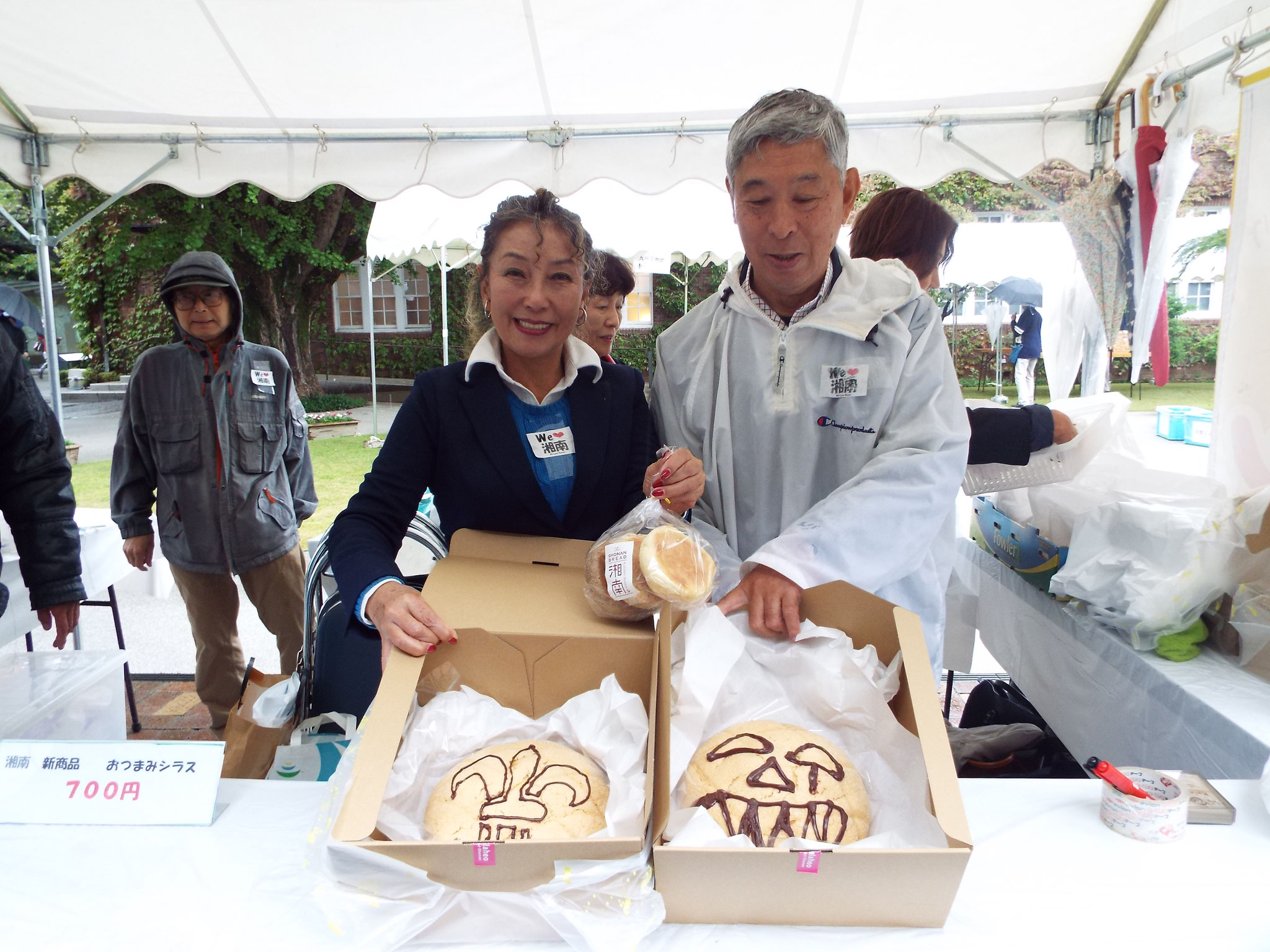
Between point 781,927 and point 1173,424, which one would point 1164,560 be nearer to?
point 781,927

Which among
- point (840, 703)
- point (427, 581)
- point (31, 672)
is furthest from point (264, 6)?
point (840, 703)

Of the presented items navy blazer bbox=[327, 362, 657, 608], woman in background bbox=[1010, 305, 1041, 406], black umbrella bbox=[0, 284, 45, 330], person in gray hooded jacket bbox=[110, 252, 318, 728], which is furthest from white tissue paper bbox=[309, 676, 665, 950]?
woman in background bbox=[1010, 305, 1041, 406]

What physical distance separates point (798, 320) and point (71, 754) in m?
1.53

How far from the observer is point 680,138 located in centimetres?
380

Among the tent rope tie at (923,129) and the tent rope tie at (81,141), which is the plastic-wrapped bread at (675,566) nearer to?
the tent rope tie at (923,129)

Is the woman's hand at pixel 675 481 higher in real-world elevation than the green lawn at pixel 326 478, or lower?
higher

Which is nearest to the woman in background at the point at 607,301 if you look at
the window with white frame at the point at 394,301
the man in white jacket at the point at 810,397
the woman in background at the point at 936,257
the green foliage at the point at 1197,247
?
the woman in background at the point at 936,257

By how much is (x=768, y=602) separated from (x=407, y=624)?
0.58 meters

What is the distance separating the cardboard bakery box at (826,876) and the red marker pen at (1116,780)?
1.01 ft

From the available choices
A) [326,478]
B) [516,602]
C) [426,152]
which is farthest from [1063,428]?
[326,478]

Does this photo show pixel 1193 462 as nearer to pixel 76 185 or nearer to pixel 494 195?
pixel 494 195

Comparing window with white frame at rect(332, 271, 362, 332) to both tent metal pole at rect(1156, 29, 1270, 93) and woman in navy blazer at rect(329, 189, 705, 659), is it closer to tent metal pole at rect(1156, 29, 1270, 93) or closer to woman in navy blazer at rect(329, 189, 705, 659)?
tent metal pole at rect(1156, 29, 1270, 93)

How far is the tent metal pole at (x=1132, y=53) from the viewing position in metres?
2.97

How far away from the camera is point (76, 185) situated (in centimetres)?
1750
